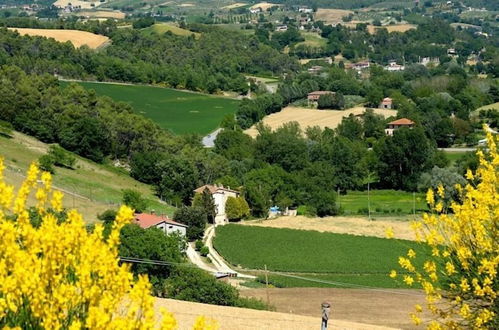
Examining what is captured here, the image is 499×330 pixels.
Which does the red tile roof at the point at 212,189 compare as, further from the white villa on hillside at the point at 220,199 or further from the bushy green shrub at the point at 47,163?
the bushy green shrub at the point at 47,163

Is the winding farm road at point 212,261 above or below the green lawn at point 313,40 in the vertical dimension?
above

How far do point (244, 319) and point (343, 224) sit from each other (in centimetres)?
2595

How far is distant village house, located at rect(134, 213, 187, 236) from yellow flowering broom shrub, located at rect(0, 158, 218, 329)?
87.4 feet

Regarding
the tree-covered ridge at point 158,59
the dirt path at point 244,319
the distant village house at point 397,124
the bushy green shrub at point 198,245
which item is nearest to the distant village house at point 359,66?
the tree-covered ridge at point 158,59

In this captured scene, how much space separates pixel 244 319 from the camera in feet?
46.4


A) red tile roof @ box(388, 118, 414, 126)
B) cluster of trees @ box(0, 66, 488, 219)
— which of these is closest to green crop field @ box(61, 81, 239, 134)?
cluster of trees @ box(0, 66, 488, 219)

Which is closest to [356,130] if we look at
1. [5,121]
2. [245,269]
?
[5,121]

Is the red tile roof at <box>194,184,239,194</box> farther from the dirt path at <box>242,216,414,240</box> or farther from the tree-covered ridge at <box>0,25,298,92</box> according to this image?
the tree-covered ridge at <box>0,25,298,92</box>

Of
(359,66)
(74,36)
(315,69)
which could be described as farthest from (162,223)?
(359,66)

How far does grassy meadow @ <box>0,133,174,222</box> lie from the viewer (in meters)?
35.6

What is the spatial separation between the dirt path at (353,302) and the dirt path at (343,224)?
37.2ft

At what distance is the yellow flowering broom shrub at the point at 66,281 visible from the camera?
518 centimetres

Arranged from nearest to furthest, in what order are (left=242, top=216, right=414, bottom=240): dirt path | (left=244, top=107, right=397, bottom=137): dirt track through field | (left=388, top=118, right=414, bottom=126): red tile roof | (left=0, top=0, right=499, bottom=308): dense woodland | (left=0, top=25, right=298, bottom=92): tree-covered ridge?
1. (left=242, top=216, right=414, bottom=240): dirt path
2. (left=0, top=0, right=499, bottom=308): dense woodland
3. (left=388, top=118, right=414, bottom=126): red tile roof
4. (left=244, top=107, right=397, bottom=137): dirt track through field
5. (left=0, top=25, right=298, bottom=92): tree-covered ridge

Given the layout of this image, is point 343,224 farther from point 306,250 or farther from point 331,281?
point 331,281
